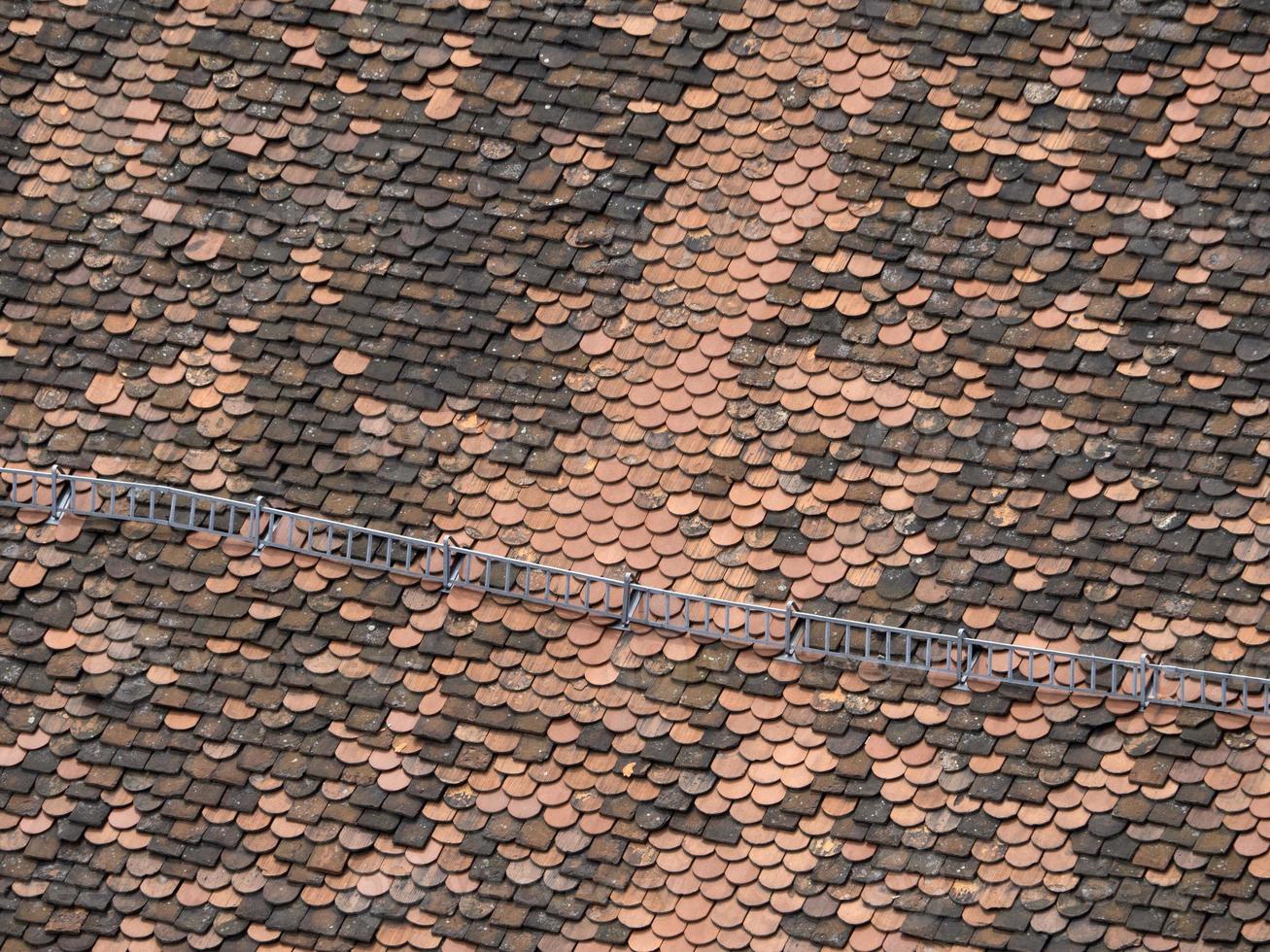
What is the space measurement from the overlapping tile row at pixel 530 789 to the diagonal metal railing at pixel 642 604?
11 cm

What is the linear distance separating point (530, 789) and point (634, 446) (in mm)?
1932

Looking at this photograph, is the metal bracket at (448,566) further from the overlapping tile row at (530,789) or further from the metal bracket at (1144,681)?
the metal bracket at (1144,681)

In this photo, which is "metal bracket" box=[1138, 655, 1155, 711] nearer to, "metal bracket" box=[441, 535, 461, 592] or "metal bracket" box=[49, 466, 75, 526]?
"metal bracket" box=[441, 535, 461, 592]

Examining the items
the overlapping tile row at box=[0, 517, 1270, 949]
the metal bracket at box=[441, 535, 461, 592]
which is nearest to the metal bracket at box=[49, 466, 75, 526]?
the overlapping tile row at box=[0, 517, 1270, 949]

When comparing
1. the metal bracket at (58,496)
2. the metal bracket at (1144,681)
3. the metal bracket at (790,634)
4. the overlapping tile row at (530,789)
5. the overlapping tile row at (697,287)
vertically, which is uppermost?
the overlapping tile row at (697,287)

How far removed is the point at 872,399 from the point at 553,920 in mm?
Result: 3189

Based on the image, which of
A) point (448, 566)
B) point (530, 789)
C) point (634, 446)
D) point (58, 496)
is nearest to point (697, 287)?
point (634, 446)

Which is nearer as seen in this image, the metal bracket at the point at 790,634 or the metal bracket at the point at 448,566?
the metal bracket at the point at 790,634

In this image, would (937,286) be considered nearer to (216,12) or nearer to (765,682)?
(765,682)

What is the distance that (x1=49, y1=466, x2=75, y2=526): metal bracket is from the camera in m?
15.8

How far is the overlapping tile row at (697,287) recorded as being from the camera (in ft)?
49.8

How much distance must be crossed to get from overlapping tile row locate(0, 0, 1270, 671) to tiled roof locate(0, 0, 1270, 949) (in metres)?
0.03

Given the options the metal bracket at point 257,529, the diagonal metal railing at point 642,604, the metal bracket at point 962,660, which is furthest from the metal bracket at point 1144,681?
the metal bracket at point 257,529

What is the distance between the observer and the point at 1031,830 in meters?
14.5
